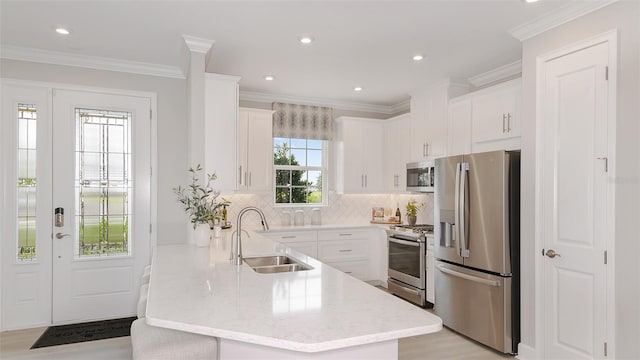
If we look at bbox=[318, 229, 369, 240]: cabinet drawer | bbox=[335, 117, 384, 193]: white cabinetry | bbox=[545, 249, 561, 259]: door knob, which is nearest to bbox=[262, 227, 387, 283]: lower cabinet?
bbox=[318, 229, 369, 240]: cabinet drawer

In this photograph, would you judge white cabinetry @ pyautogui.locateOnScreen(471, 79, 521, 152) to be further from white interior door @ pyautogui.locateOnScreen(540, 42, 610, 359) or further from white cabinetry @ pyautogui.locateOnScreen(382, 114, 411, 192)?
white cabinetry @ pyautogui.locateOnScreen(382, 114, 411, 192)

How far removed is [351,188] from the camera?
5539 mm

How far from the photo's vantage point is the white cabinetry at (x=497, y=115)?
341 centimetres

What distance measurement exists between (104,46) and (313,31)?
1952 millimetres

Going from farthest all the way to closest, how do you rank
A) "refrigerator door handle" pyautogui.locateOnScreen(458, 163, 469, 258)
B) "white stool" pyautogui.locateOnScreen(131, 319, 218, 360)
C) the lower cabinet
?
the lower cabinet
"refrigerator door handle" pyautogui.locateOnScreen(458, 163, 469, 258)
"white stool" pyautogui.locateOnScreen(131, 319, 218, 360)

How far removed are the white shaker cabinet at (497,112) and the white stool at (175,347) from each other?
300cm

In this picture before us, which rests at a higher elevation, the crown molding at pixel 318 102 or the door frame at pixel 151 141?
the crown molding at pixel 318 102

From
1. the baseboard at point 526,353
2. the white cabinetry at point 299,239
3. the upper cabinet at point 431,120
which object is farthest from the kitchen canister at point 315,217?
the baseboard at point 526,353

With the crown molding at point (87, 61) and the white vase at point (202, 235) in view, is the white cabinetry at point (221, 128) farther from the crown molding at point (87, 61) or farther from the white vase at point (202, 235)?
the crown molding at point (87, 61)

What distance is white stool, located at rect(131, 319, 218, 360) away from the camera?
66.4 inches

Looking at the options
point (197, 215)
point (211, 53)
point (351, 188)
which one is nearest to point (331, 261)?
point (351, 188)

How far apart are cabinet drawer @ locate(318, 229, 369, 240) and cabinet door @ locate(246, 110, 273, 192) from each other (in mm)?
948

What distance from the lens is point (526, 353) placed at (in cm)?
306

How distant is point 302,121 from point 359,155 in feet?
3.14
